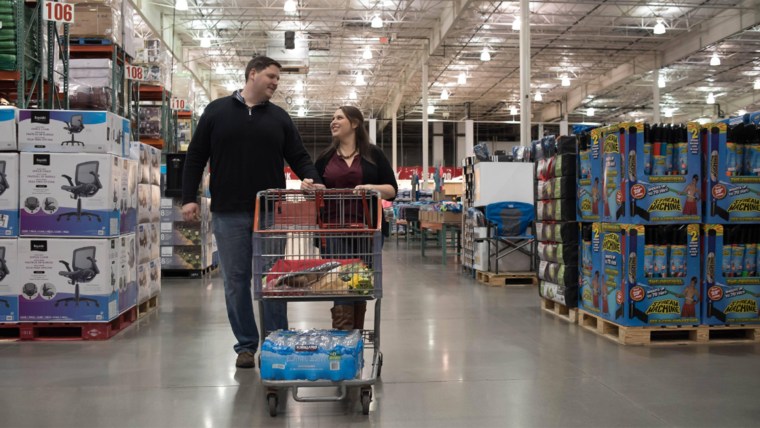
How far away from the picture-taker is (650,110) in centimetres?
3341

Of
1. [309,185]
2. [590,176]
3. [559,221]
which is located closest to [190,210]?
[309,185]

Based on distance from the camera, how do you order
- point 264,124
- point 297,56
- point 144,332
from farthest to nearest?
point 297,56
point 144,332
point 264,124

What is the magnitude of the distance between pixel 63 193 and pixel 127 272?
38.3 inches

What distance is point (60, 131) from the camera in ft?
17.2

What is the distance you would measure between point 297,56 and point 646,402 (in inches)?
618

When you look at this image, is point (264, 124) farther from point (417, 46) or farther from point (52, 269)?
point (417, 46)

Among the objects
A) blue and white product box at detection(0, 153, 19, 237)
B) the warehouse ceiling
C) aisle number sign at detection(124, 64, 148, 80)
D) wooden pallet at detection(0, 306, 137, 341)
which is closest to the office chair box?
wooden pallet at detection(0, 306, 137, 341)

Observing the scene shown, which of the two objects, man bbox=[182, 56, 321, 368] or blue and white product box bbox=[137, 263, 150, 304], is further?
blue and white product box bbox=[137, 263, 150, 304]

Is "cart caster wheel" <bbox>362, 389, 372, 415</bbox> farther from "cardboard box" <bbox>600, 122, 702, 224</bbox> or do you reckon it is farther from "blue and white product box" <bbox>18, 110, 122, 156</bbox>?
"blue and white product box" <bbox>18, 110, 122, 156</bbox>

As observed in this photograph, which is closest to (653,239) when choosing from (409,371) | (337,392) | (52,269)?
(409,371)

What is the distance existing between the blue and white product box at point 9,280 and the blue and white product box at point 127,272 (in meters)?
0.79

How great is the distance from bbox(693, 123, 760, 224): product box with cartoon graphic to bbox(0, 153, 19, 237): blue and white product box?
5328 mm

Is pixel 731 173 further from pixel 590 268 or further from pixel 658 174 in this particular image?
pixel 590 268

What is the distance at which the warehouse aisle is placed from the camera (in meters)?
3.25
